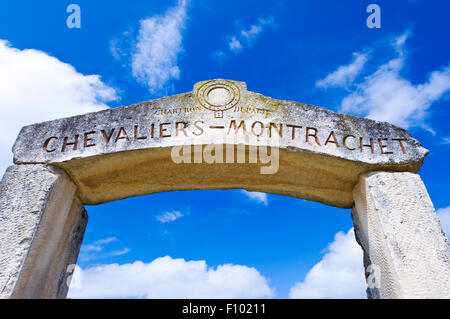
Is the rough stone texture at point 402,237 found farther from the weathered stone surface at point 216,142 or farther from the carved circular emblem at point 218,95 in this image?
the carved circular emblem at point 218,95

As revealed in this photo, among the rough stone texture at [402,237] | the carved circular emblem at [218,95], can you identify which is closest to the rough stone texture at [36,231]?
the carved circular emblem at [218,95]

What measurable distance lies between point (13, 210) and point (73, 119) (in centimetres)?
107

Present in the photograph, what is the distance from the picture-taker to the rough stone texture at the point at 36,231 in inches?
115

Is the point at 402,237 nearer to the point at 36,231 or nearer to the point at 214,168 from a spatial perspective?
the point at 214,168

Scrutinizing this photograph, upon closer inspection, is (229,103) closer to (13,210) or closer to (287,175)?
(287,175)

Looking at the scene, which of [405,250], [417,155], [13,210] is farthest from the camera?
[417,155]

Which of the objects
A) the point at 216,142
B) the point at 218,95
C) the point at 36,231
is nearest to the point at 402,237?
the point at 216,142

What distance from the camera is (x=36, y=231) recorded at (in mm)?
3086

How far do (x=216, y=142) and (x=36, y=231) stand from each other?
66.9 inches

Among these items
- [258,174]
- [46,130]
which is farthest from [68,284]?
[258,174]

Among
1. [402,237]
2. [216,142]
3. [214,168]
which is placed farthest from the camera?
[214,168]

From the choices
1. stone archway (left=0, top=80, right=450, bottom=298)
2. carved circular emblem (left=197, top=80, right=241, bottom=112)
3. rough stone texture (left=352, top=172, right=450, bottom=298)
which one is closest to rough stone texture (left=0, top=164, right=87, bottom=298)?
stone archway (left=0, top=80, right=450, bottom=298)

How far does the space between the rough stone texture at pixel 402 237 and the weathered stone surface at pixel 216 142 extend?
0.66 feet
